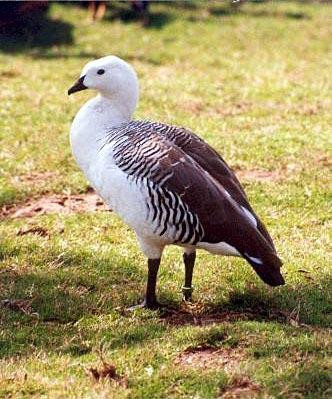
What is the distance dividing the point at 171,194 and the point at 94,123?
79cm

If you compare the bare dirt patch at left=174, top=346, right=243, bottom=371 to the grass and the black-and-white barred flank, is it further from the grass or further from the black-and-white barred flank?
the black-and-white barred flank

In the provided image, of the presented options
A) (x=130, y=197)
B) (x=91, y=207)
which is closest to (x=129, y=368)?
(x=130, y=197)

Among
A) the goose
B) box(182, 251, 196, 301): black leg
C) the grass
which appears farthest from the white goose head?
the grass

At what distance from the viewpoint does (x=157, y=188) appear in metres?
4.84

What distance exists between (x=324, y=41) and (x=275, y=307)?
839cm

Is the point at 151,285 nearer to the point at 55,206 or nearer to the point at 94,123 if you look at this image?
the point at 94,123

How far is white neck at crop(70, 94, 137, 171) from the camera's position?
525 cm

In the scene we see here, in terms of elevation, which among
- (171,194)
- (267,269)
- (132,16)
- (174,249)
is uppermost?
(171,194)

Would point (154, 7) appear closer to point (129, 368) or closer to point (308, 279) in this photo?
point (308, 279)

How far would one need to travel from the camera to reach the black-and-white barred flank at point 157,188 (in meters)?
4.84

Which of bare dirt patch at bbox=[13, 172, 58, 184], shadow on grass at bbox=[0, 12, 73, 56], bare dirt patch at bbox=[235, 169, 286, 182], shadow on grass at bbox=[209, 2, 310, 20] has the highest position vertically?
bare dirt patch at bbox=[235, 169, 286, 182]

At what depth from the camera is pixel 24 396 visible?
4.16m

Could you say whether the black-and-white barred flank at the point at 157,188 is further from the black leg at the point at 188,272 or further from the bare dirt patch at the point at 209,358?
the bare dirt patch at the point at 209,358

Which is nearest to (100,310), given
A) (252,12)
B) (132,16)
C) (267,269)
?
(267,269)
